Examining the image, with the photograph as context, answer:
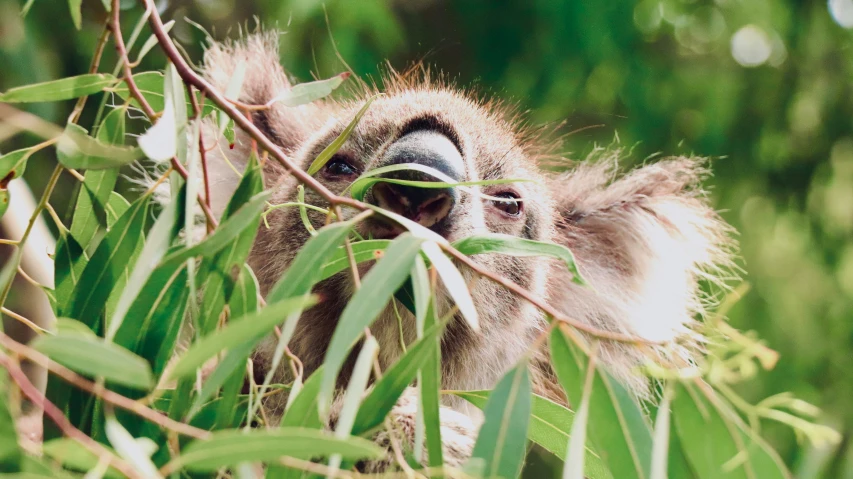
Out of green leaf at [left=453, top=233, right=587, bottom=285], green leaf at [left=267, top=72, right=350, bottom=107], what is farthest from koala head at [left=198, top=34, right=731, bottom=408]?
green leaf at [left=453, top=233, right=587, bottom=285]

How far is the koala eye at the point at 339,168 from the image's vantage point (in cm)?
178

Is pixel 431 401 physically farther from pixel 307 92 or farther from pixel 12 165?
pixel 12 165

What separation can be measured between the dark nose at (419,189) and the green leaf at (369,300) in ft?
1.66

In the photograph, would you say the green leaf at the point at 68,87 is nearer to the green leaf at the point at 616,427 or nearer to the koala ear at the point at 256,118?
the green leaf at the point at 616,427

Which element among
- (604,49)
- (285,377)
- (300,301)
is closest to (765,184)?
(604,49)

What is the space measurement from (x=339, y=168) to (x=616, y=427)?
1043 millimetres

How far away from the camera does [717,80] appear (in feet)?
13.1

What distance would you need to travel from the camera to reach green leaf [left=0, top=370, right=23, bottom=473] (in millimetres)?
704

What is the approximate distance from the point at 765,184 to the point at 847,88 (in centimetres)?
59

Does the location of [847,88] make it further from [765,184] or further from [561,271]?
[561,271]

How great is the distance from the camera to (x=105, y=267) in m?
1.01

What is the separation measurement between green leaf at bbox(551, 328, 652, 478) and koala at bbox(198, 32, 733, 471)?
A: 0.57 meters

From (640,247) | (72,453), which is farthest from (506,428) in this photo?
(640,247)

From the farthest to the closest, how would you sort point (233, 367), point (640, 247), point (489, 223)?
point (640, 247)
point (489, 223)
point (233, 367)
